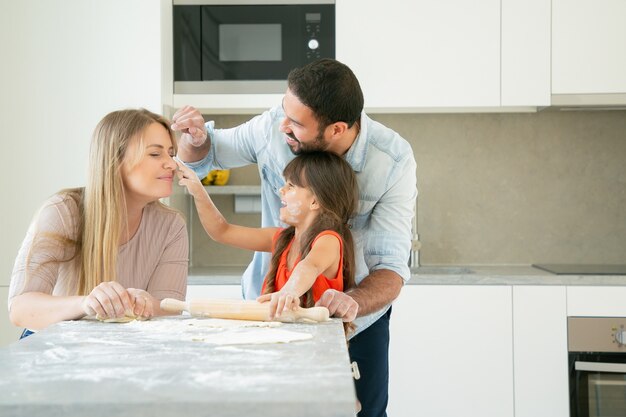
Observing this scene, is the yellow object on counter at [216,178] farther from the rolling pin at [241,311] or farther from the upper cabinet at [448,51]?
the rolling pin at [241,311]

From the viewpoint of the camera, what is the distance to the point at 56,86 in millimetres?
3250

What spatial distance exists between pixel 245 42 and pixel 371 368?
5.47 ft

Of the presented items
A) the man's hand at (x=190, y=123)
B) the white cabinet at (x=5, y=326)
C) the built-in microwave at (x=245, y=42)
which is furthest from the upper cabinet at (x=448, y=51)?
the white cabinet at (x=5, y=326)

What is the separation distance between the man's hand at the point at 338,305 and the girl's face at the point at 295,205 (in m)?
0.49

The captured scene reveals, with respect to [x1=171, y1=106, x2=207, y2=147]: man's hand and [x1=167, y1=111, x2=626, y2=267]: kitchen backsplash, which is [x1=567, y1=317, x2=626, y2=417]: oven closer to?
[x1=167, y1=111, x2=626, y2=267]: kitchen backsplash

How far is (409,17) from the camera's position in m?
3.33

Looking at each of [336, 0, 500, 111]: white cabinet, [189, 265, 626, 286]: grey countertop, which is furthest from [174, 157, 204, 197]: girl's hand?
[336, 0, 500, 111]: white cabinet

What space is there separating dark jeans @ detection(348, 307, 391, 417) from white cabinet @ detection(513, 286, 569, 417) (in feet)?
3.59

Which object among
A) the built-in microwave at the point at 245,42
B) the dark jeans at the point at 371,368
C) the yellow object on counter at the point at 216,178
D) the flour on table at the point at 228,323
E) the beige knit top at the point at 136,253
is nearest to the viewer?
the flour on table at the point at 228,323

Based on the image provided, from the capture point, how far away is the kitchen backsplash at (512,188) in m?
3.74

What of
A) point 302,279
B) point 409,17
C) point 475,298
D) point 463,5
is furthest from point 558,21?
point 302,279

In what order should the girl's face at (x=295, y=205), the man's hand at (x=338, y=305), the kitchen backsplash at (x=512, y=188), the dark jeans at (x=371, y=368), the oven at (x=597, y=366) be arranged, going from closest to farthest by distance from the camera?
1. the man's hand at (x=338, y=305)
2. the girl's face at (x=295, y=205)
3. the dark jeans at (x=371, y=368)
4. the oven at (x=597, y=366)
5. the kitchen backsplash at (x=512, y=188)

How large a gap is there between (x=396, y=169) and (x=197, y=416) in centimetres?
131

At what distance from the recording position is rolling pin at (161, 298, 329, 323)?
4.97 feet
